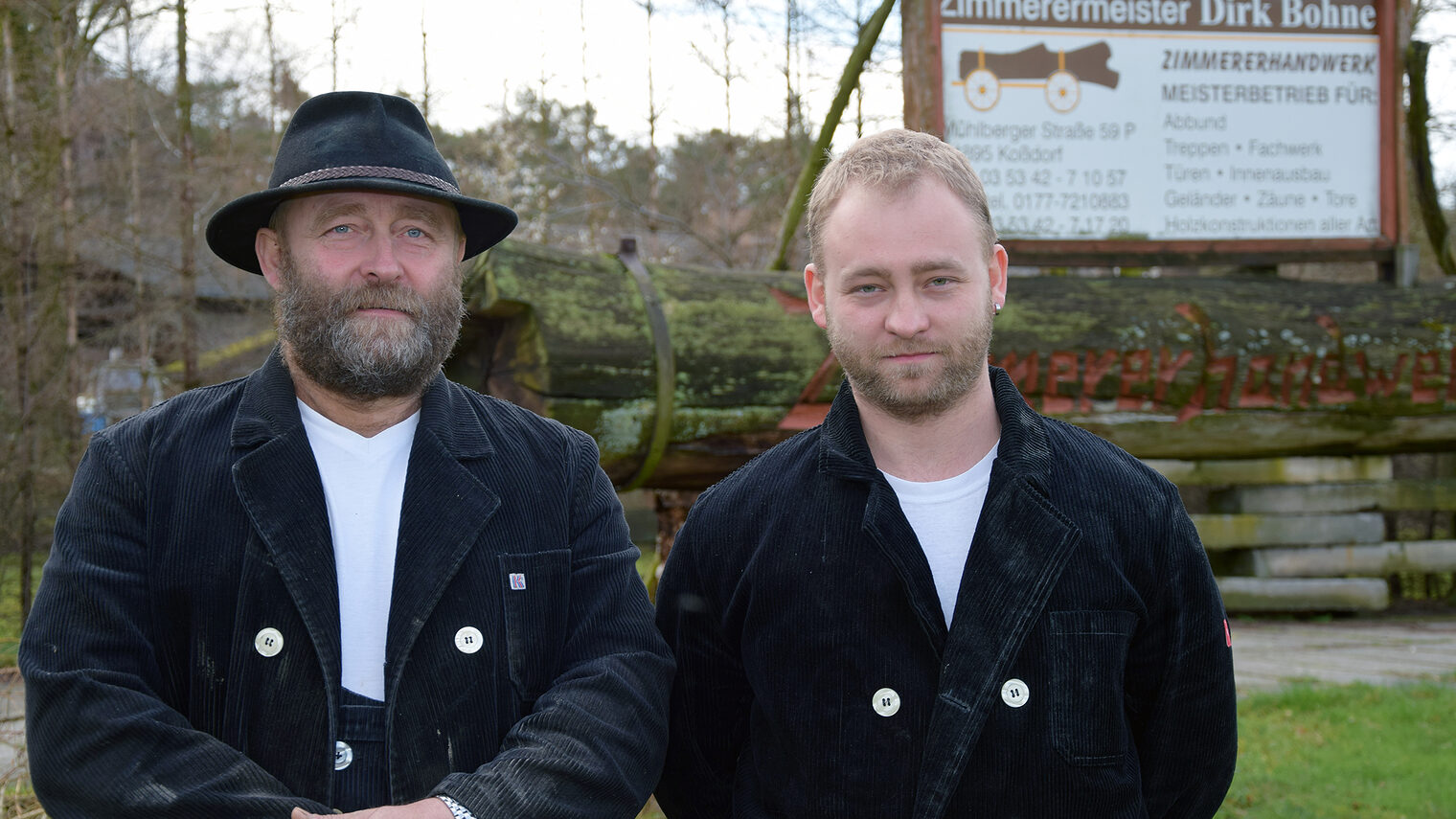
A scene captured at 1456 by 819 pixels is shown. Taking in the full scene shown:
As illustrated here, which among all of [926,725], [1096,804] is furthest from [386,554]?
[1096,804]

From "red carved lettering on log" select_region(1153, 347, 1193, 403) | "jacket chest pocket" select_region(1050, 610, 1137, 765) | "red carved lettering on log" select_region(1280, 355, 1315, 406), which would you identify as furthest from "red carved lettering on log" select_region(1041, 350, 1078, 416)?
"jacket chest pocket" select_region(1050, 610, 1137, 765)

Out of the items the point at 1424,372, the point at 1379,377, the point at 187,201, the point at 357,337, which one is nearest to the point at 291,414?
the point at 357,337

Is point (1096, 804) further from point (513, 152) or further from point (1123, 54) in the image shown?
point (513, 152)

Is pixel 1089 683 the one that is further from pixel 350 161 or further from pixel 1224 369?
pixel 1224 369

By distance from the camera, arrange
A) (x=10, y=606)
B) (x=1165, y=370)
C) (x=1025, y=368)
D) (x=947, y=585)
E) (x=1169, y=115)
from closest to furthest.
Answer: (x=947, y=585) < (x=1025, y=368) < (x=1165, y=370) < (x=1169, y=115) < (x=10, y=606)

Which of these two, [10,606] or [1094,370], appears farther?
[10,606]

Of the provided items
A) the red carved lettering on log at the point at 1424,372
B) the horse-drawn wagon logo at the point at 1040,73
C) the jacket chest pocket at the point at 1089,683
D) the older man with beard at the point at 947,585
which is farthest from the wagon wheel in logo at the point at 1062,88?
the jacket chest pocket at the point at 1089,683

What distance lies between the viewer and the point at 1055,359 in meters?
6.48

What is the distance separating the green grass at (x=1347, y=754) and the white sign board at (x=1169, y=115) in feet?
10.3

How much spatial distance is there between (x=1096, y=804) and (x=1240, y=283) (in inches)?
231

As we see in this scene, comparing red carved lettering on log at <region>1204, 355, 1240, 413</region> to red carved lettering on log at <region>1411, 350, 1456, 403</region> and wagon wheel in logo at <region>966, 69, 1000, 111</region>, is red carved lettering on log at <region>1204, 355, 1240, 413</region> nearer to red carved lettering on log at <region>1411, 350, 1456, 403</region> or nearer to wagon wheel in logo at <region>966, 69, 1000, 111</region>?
red carved lettering on log at <region>1411, 350, 1456, 403</region>

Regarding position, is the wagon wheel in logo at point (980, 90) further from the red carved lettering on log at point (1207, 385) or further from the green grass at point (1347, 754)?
the green grass at point (1347, 754)

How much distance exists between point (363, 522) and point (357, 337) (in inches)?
14.0

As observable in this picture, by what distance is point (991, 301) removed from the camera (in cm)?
226
